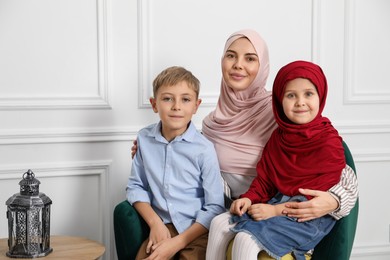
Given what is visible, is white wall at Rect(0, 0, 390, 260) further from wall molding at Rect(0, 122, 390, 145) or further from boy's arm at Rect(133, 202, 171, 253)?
boy's arm at Rect(133, 202, 171, 253)

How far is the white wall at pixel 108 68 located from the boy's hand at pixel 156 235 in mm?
715

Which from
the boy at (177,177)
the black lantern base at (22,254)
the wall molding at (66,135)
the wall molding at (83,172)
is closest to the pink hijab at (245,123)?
the boy at (177,177)

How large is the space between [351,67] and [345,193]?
1.37 m

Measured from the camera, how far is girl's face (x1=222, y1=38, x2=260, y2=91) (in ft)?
7.77

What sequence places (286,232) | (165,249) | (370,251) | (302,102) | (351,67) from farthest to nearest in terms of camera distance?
(370,251) < (351,67) < (165,249) < (302,102) < (286,232)

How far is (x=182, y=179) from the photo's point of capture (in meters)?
2.35

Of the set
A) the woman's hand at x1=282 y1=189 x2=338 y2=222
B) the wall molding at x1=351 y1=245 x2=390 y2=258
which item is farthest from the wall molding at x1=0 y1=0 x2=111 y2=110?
the wall molding at x1=351 y1=245 x2=390 y2=258

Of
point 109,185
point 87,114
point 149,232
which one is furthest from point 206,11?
point 149,232

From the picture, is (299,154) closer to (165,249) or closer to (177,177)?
(177,177)

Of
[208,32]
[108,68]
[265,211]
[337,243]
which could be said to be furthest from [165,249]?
[208,32]

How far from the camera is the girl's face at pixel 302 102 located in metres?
2.08

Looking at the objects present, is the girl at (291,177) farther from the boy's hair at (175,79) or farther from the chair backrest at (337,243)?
the boy's hair at (175,79)

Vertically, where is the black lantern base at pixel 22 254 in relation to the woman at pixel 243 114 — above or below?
below

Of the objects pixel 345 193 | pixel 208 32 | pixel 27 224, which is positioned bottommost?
pixel 27 224
